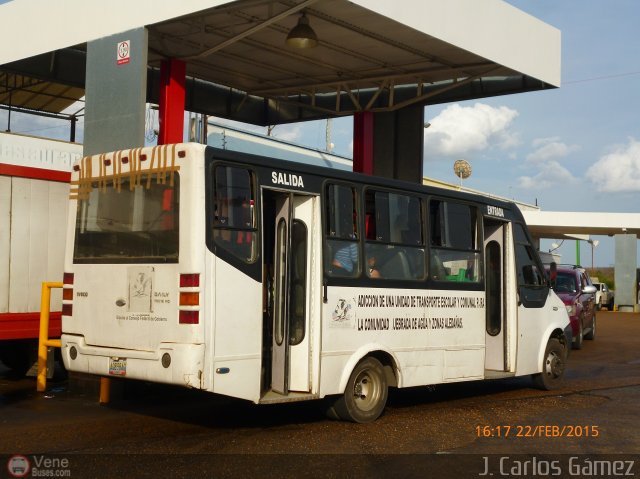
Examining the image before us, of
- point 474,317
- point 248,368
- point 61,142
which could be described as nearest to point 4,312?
point 248,368

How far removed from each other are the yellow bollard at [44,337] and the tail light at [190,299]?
401cm

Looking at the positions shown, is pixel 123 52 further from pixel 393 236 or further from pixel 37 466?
pixel 37 466

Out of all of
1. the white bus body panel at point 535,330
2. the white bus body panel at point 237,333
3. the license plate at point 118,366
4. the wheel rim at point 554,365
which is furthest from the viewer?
the wheel rim at point 554,365

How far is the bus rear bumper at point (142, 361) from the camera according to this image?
8.32 m

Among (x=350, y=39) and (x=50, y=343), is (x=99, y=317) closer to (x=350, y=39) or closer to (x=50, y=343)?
(x=50, y=343)

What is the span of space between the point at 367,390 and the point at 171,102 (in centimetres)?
902

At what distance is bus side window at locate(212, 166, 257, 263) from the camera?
870cm

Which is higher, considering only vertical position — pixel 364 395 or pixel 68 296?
pixel 68 296

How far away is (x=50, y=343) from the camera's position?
11.9 meters

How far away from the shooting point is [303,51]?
61.0ft

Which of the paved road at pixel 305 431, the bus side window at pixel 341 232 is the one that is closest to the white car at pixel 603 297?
the paved road at pixel 305 431

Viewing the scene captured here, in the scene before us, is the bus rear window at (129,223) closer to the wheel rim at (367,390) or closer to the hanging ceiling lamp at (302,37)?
the wheel rim at (367,390)

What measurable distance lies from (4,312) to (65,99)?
14.1 m

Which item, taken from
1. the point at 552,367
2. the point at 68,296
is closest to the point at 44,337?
the point at 68,296
